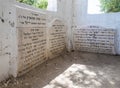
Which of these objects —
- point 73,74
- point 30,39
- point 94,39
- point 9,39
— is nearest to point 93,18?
point 94,39

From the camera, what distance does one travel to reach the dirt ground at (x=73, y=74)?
2674 millimetres

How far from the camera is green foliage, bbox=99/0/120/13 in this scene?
6.38 meters

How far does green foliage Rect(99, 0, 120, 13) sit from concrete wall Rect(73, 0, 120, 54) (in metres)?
1.59

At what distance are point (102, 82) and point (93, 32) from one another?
2596 mm

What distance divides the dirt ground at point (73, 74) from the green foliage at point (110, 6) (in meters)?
2.55

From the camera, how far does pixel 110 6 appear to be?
21.6 feet

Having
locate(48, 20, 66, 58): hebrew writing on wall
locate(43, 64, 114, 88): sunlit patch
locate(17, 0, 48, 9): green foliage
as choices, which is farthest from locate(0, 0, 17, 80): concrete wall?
locate(17, 0, 48, 9): green foliage

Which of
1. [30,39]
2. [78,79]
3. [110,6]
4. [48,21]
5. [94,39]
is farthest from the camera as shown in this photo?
[110,6]

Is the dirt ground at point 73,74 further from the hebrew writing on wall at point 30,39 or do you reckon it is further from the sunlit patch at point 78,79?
the hebrew writing on wall at point 30,39

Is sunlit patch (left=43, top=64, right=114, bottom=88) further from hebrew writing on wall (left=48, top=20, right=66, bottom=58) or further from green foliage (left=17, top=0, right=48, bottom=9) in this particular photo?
green foliage (left=17, top=0, right=48, bottom=9)

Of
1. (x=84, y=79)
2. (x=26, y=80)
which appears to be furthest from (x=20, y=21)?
(x=84, y=79)

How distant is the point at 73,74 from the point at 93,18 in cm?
260

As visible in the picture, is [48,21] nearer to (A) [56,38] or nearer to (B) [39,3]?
(A) [56,38]

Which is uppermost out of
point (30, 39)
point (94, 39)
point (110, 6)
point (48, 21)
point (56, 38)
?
point (110, 6)
